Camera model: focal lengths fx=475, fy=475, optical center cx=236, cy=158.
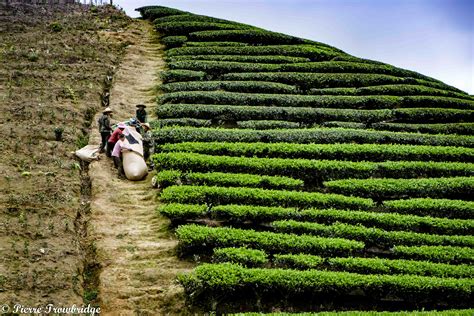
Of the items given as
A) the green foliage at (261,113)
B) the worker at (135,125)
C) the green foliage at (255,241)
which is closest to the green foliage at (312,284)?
the green foliage at (255,241)

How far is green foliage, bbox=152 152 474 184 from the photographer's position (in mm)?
13227

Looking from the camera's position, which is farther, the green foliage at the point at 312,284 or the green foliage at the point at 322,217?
the green foliage at the point at 322,217

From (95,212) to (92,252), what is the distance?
1.47 meters

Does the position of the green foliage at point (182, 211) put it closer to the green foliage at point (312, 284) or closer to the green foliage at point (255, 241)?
the green foliage at point (255, 241)

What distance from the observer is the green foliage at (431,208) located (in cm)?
1243

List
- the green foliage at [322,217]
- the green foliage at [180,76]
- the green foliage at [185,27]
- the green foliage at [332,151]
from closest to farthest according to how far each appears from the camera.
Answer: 1. the green foliage at [322,217]
2. the green foliage at [332,151]
3. the green foliage at [180,76]
4. the green foliage at [185,27]

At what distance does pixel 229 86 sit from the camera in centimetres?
1928

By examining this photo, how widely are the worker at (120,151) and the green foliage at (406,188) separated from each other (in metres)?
5.62

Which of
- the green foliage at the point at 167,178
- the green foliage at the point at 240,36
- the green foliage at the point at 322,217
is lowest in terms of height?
the green foliage at the point at 322,217

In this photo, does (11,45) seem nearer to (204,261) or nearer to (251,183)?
(251,183)

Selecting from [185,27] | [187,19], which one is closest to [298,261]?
[185,27]

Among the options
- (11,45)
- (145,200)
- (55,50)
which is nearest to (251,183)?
(145,200)

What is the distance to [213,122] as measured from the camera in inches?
667

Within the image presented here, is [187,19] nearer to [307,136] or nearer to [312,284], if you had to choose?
[307,136]
